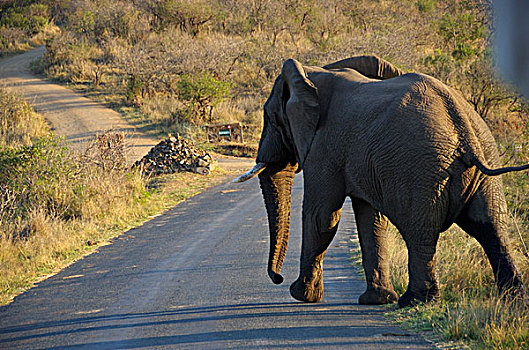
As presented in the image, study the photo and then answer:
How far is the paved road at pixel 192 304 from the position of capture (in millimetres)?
5457

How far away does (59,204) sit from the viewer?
1285 cm

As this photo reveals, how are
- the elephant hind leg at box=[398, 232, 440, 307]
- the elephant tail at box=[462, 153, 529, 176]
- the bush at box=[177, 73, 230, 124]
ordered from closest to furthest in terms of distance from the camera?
the elephant tail at box=[462, 153, 529, 176], the elephant hind leg at box=[398, 232, 440, 307], the bush at box=[177, 73, 230, 124]

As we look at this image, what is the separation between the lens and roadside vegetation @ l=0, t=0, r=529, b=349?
255 inches

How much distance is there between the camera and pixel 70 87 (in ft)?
122

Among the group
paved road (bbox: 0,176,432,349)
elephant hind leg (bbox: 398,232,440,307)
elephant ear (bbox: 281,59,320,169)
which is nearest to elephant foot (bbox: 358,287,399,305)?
paved road (bbox: 0,176,432,349)

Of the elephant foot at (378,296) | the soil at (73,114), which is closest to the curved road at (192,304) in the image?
the elephant foot at (378,296)

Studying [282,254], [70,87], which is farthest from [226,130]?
[282,254]

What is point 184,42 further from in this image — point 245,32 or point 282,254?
point 282,254

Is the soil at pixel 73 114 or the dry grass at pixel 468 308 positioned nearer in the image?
the dry grass at pixel 468 308

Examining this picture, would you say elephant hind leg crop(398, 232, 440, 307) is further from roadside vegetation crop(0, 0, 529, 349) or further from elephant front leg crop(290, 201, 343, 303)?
elephant front leg crop(290, 201, 343, 303)

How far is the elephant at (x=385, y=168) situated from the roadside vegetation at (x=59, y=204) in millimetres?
4204

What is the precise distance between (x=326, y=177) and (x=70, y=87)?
33969mm

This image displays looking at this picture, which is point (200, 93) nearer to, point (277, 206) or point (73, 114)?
point (73, 114)

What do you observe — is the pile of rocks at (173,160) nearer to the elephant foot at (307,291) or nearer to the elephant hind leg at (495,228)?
the elephant foot at (307,291)
